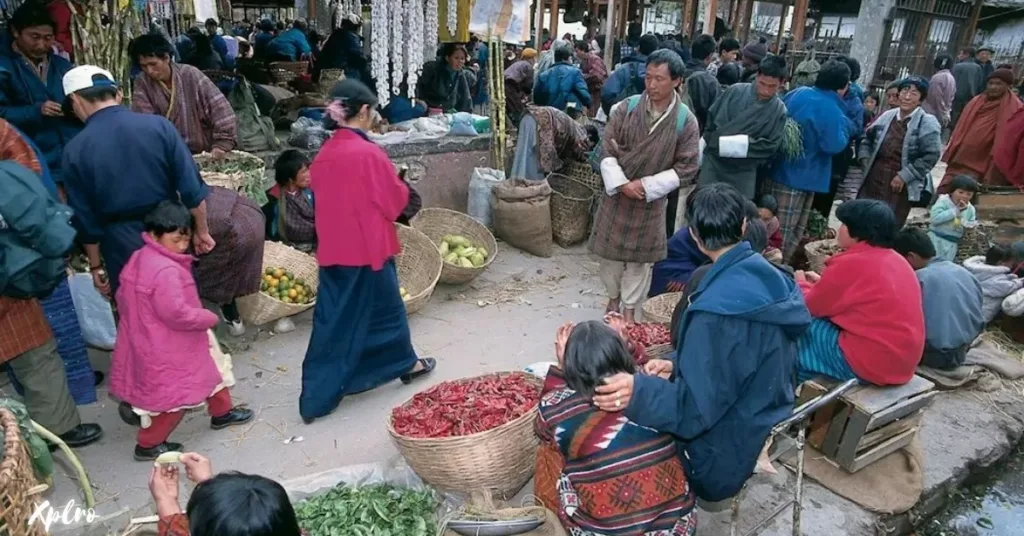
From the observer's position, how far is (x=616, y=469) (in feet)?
7.24

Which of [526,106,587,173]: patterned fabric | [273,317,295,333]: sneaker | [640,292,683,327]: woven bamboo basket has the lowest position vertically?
[273,317,295,333]: sneaker

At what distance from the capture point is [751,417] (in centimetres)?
235

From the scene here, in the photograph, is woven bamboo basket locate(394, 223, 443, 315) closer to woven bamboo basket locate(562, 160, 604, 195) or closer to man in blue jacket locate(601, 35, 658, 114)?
woven bamboo basket locate(562, 160, 604, 195)

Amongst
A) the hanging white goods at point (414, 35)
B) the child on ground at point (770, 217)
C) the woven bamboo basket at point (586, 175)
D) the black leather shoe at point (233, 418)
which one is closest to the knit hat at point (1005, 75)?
the child on ground at point (770, 217)

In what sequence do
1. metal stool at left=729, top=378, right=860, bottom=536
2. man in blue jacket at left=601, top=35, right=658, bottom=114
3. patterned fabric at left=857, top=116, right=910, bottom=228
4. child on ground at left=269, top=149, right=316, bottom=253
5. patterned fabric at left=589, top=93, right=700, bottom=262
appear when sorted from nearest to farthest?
metal stool at left=729, top=378, right=860, bottom=536 → patterned fabric at left=589, top=93, right=700, bottom=262 → child on ground at left=269, top=149, right=316, bottom=253 → patterned fabric at left=857, top=116, right=910, bottom=228 → man in blue jacket at left=601, top=35, right=658, bottom=114

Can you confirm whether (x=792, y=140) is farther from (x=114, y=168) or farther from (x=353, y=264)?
(x=114, y=168)

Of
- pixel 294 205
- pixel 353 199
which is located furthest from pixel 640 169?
pixel 294 205

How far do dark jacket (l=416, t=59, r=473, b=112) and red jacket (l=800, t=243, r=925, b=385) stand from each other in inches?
214

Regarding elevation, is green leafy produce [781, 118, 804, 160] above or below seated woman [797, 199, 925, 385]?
above

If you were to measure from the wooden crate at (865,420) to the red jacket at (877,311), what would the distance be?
3.6 inches

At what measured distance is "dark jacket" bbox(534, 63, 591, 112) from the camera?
8.13 m

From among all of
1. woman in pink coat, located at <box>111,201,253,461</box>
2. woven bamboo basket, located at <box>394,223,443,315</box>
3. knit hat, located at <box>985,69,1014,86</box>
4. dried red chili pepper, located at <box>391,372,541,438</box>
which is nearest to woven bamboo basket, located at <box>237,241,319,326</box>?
woven bamboo basket, located at <box>394,223,443,315</box>

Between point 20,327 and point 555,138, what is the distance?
4554 millimetres

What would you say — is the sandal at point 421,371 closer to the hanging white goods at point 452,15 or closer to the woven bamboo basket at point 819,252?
the woven bamboo basket at point 819,252
